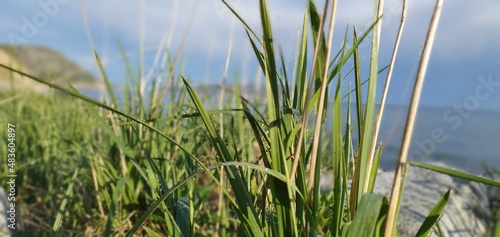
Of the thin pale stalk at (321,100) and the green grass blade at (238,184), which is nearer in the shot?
the thin pale stalk at (321,100)

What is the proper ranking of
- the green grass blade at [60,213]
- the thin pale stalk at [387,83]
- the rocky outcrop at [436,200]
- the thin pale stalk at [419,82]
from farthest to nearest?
the rocky outcrop at [436,200]
the green grass blade at [60,213]
the thin pale stalk at [387,83]
the thin pale stalk at [419,82]

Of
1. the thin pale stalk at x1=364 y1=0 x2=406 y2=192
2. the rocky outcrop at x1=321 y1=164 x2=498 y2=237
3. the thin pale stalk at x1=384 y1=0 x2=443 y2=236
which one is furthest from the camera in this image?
the rocky outcrop at x1=321 y1=164 x2=498 y2=237

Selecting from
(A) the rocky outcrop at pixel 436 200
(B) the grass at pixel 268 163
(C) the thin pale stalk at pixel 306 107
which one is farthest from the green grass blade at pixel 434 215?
(A) the rocky outcrop at pixel 436 200

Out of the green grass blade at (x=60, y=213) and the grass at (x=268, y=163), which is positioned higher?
the grass at (x=268, y=163)

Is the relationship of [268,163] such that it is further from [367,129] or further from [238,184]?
[367,129]

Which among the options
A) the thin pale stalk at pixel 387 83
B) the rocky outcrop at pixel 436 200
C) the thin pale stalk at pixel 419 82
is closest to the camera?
the thin pale stalk at pixel 419 82

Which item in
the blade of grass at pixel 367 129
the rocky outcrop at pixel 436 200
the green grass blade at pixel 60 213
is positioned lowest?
the rocky outcrop at pixel 436 200

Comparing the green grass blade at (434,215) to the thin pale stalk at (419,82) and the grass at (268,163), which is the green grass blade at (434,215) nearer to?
the grass at (268,163)

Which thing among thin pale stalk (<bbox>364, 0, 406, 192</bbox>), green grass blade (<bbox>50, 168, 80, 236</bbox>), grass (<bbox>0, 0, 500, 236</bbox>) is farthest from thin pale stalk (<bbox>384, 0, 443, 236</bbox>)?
green grass blade (<bbox>50, 168, 80, 236</bbox>)

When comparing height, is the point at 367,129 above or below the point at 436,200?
above

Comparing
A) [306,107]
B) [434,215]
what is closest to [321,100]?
[306,107]

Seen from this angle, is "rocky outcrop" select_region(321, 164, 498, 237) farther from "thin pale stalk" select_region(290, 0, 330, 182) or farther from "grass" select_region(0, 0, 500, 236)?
"thin pale stalk" select_region(290, 0, 330, 182)

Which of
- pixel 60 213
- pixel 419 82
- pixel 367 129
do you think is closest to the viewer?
pixel 419 82

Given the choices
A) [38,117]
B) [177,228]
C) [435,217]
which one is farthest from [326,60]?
[38,117]
